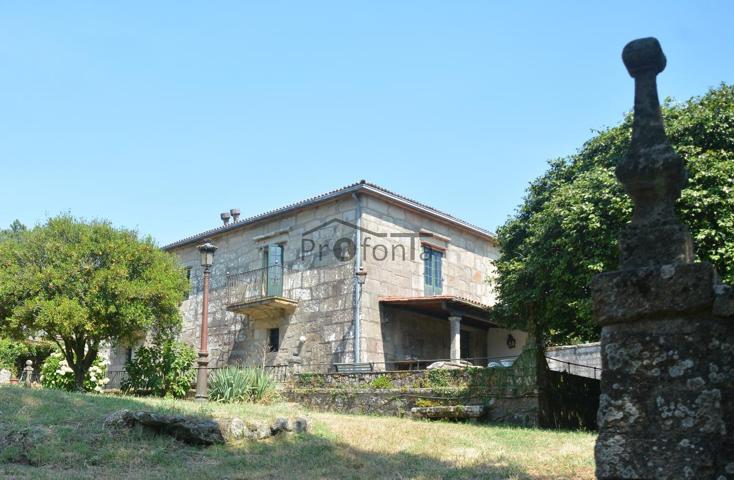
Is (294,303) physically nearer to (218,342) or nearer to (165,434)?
(218,342)

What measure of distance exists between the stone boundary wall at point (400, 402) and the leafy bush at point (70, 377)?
19.8ft

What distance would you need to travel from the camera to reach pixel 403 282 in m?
23.2

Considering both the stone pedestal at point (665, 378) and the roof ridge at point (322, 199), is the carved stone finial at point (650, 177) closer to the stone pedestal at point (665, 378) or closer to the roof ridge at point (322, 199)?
the stone pedestal at point (665, 378)

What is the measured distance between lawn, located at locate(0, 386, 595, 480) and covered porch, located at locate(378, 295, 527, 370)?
9.51 metres

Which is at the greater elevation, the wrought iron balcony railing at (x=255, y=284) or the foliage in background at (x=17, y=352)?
the wrought iron balcony railing at (x=255, y=284)

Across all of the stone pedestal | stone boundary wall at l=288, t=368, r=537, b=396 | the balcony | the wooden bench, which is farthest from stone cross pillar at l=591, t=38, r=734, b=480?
the balcony

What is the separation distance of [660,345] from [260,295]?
21559 millimetres

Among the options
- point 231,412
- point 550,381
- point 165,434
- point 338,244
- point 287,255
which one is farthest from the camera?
point 287,255

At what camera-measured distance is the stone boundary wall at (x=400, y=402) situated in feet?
47.2

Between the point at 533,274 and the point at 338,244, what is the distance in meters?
7.54

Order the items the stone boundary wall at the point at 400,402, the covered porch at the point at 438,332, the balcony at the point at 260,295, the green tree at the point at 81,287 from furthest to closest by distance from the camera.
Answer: the balcony at the point at 260,295 → the covered porch at the point at 438,332 → the green tree at the point at 81,287 → the stone boundary wall at the point at 400,402

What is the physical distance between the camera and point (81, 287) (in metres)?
19.8

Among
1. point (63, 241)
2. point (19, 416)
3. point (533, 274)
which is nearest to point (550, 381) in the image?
point (533, 274)

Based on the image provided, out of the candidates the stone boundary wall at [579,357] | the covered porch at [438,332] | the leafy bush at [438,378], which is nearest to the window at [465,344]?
the covered porch at [438,332]
